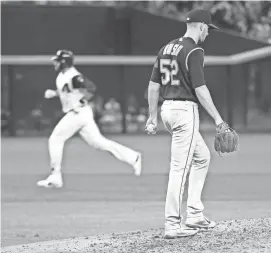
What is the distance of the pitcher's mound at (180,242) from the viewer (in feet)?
22.4

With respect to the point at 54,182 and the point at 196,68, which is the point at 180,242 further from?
the point at 54,182

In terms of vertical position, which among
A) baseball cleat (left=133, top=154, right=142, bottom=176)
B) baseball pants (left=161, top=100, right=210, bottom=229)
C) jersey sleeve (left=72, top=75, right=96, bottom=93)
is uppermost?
jersey sleeve (left=72, top=75, right=96, bottom=93)

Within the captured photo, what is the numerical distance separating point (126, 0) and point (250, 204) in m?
26.6

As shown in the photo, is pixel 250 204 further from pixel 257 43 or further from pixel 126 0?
pixel 126 0

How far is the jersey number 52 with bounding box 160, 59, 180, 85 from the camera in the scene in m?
7.48

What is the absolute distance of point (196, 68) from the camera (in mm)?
7352

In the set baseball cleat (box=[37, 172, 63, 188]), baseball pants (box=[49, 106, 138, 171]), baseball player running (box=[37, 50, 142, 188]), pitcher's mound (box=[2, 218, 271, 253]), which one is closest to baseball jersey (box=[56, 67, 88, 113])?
baseball player running (box=[37, 50, 142, 188])

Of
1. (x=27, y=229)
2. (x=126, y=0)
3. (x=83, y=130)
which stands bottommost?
(x=27, y=229)

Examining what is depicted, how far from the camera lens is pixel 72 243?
7594 mm

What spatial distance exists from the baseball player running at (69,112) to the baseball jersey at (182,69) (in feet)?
18.5

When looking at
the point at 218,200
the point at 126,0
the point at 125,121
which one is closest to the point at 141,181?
the point at 218,200

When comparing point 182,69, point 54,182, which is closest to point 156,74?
point 182,69

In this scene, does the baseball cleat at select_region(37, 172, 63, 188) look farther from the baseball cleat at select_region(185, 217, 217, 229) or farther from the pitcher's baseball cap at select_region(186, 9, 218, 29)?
the pitcher's baseball cap at select_region(186, 9, 218, 29)

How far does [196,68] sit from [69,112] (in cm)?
636
